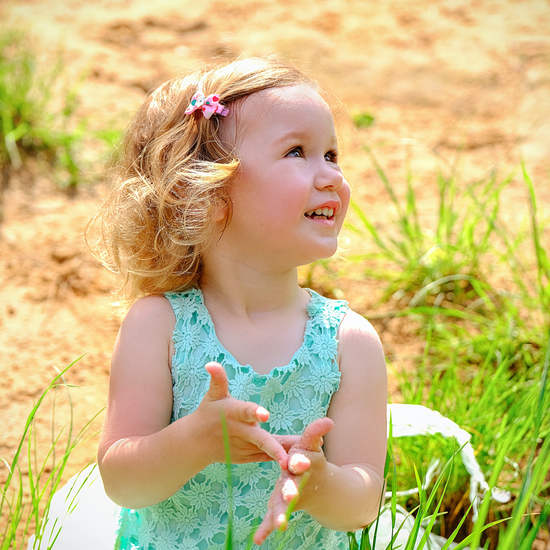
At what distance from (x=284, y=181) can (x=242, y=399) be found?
1.43 ft

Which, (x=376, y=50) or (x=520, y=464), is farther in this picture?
(x=376, y=50)

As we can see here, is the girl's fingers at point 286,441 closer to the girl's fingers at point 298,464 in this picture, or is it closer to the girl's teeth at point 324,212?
the girl's fingers at point 298,464

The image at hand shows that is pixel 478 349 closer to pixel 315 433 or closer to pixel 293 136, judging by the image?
pixel 293 136

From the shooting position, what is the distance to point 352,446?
1221mm

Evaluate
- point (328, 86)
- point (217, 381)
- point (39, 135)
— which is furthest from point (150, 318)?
point (39, 135)

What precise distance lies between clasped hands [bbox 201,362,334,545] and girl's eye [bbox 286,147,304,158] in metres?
0.50

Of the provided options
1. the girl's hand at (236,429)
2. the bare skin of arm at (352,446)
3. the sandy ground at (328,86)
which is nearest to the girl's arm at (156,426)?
the girl's hand at (236,429)

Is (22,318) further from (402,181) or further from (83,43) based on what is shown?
(83,43)

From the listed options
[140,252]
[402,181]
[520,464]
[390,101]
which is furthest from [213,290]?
[390,101]

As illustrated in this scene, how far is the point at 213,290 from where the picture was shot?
1.35m

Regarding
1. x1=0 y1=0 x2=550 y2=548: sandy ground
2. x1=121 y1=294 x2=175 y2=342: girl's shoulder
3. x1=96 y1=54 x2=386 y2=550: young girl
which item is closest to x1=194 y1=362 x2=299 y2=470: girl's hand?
x1=96 y1=54 x2=386 y2=550: young girl

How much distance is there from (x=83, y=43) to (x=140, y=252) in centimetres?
332

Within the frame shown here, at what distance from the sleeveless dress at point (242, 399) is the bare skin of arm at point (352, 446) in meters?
0.04

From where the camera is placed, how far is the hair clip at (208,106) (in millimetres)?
1260
